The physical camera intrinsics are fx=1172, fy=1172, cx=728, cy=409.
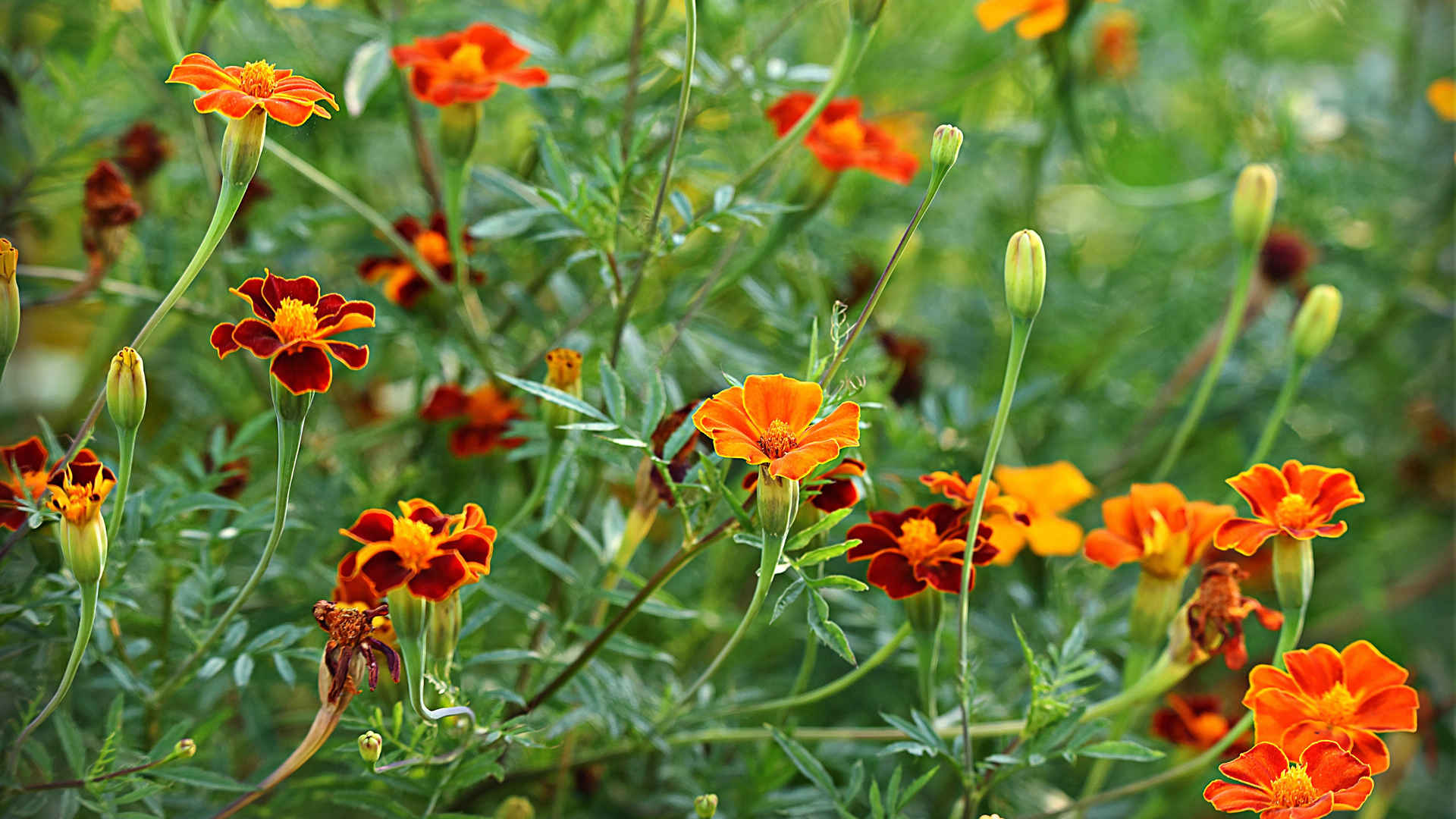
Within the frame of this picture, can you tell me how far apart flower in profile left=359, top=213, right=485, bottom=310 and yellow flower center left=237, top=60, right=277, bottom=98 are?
0.18 metres

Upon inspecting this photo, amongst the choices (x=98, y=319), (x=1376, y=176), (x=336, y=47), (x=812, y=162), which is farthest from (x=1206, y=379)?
(x=98, y=319)

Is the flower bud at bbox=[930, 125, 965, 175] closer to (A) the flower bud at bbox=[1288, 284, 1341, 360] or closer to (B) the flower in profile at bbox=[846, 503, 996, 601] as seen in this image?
(B) the flower in profile at bbox=[846, 503, 996, 601]

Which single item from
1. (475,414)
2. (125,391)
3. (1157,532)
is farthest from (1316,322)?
(125,391)

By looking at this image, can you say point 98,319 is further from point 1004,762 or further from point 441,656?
point 1004,762

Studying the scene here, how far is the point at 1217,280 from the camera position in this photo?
3.22 feet

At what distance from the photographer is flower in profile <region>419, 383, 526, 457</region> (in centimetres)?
62

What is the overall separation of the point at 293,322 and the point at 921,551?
27cm

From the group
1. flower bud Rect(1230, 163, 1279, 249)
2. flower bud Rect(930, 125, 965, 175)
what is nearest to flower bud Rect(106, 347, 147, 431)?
flower bud Rect(930, 125, 965, 175)

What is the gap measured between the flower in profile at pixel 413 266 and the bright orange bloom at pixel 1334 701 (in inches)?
17.3

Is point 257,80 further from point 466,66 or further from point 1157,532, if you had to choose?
point 1157,532

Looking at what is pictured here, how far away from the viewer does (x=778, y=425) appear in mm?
439

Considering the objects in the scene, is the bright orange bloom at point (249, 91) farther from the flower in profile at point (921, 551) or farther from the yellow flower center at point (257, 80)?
the flower in profile at point (921, 551)

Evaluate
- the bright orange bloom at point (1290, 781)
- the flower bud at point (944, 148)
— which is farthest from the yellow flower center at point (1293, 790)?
the flower bud at point (944, 148)

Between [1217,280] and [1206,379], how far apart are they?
409 mm
